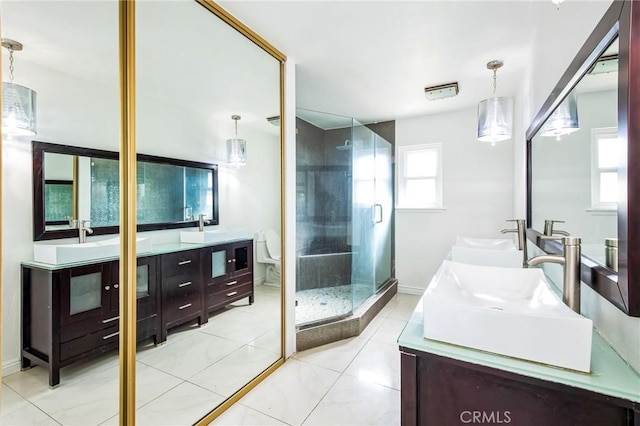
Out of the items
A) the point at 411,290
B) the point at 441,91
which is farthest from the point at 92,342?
the point at 411,290

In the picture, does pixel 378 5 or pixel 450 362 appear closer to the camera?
pixel 450 362

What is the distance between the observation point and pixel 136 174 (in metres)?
1.38

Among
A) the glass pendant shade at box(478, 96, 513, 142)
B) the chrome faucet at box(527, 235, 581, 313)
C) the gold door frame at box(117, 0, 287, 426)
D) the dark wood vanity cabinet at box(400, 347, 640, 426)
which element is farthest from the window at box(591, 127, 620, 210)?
the gold door frame at box(117, 0, 287, 426)

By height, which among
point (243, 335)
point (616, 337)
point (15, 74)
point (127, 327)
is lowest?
point (243, 335)

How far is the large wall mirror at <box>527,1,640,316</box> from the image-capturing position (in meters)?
0.73

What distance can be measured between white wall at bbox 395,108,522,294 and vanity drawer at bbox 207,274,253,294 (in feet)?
8.16

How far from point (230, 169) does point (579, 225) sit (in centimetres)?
189

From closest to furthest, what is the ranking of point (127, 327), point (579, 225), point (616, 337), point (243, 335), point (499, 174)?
point (616, 337) < point (579, 225) < point (127, 327) < point (243, 335) < point (499, 174)

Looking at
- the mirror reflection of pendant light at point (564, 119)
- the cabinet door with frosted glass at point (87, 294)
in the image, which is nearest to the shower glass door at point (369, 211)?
the mirror reflection of pendant light at point (564, 119)

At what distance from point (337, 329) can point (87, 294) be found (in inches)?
77.4

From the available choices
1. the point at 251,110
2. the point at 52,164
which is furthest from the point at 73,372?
the point at 251,110

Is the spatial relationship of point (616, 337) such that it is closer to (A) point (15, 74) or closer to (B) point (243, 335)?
(B) point (243, 335)

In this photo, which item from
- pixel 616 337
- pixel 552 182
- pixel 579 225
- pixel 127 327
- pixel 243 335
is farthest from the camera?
pixel 243 335

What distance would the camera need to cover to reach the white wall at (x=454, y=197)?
3459mm
